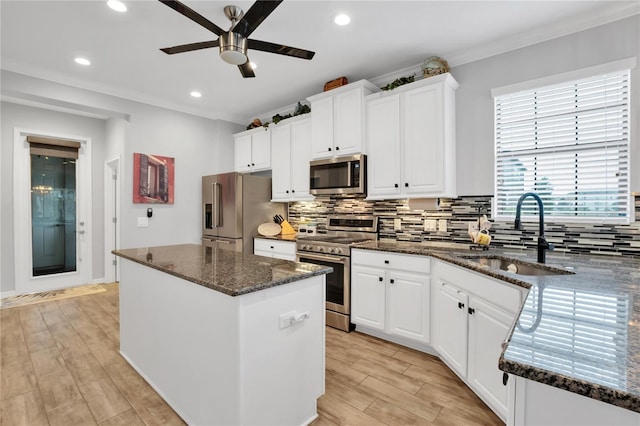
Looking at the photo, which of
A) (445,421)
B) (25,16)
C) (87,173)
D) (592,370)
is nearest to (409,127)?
(445,421)

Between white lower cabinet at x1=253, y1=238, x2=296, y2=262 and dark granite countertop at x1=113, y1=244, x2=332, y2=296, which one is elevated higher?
dark granite countertop at x1=113, y1=244, x2=332, y2=296

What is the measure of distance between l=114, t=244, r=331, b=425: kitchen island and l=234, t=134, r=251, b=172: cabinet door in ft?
9.31

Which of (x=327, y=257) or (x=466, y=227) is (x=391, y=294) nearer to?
(x=327, y=257)

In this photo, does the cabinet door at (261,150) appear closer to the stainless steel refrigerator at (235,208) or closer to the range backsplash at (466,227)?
the stainless steel refrigerator at (235,208)

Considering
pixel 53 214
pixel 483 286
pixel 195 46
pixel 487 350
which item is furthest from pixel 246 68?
pixel 53 214

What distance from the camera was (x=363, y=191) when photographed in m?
3.33

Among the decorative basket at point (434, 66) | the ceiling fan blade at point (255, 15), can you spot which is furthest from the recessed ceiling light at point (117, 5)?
the decorative basket at point (434, 66)

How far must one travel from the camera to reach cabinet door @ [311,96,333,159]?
357cm

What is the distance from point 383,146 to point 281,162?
1615mm

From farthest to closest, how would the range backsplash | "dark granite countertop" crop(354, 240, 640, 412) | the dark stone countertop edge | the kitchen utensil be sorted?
1. the kitchen utensil
2. the range backsplash
3. the dark stone countertop edge
4. "dark granite countertop" crop(354, 240, 640, 412)

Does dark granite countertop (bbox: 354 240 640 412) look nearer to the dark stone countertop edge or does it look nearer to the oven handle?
the dark stone countertop edge

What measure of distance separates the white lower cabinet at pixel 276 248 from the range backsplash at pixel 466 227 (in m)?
0.63

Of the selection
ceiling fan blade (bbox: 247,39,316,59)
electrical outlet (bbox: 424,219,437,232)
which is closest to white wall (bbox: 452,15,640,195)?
electrical outlet (bbox: 424,219,437,232)

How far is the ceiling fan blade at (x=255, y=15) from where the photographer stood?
1721mm
